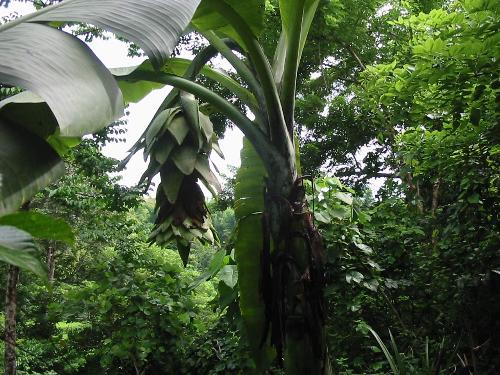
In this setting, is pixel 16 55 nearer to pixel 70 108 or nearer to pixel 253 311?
pixel 70 108

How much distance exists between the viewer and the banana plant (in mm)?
588

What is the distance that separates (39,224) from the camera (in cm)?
46

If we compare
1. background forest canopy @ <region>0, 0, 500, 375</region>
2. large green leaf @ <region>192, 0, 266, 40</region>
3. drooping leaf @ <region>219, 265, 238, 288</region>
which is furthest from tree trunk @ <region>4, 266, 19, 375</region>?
large green leaf @ <region>192, 0, 266, 40</region>

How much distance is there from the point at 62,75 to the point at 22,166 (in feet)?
0.42

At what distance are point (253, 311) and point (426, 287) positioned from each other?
1.73 meters

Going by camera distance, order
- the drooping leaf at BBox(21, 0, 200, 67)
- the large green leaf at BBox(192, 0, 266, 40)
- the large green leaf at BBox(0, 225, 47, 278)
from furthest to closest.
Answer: the large green leaf at BBox(192, 0, 266, 40)
the drooping leaf at BBox(21, 0, 200, 67)
the large green leaf at BBox(0, 225, 47, 278)

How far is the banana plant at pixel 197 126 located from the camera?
1.93 ft

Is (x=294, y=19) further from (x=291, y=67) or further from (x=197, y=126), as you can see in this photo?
(x=197, y=126)

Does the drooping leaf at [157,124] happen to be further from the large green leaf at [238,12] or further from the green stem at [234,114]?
the large green leaf at [238,12]

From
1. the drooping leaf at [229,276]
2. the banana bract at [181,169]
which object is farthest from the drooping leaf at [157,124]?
the drooping leaf at [229,276]

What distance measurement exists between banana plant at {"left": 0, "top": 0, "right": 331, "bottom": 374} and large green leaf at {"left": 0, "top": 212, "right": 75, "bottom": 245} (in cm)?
7

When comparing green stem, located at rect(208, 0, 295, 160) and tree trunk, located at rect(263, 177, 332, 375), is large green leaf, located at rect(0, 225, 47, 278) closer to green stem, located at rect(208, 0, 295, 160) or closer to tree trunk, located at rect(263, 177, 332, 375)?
tree trunk, located at rect(263, 177, 332, 375)

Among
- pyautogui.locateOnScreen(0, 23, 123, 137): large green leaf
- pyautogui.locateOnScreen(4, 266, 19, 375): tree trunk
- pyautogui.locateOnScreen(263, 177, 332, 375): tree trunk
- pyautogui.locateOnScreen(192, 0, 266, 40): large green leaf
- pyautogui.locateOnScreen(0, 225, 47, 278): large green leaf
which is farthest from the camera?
pyautogui.locateOnScreen(4, 266, 19, 375): tree trunk

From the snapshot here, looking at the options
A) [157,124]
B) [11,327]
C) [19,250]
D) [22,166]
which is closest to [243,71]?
[157,124]
